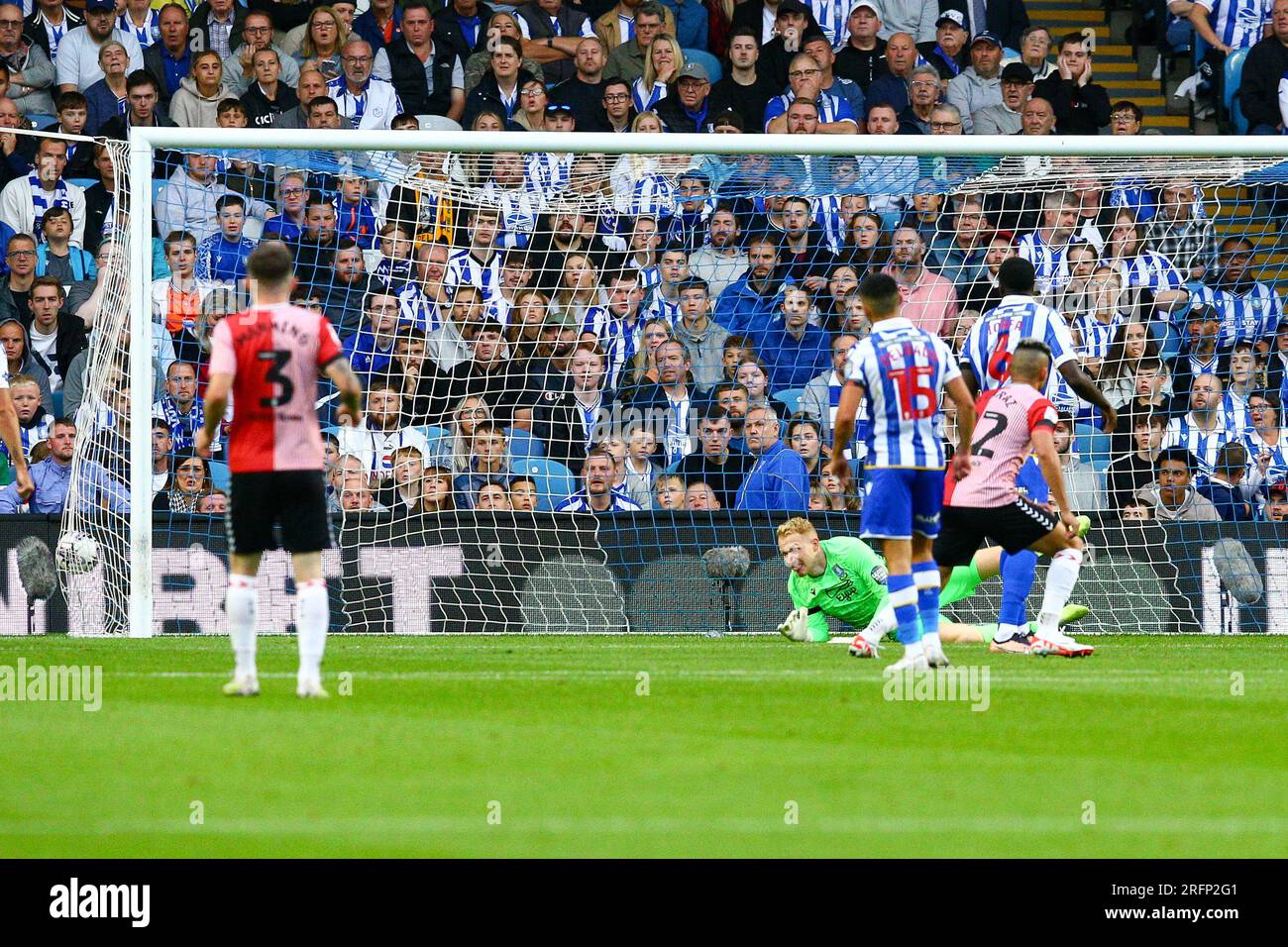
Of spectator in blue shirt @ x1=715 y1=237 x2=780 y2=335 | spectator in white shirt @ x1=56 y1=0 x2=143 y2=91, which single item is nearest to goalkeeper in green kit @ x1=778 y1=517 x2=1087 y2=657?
spectator in blue shirt @ x1=715 y1=237 x2=780 y2=335

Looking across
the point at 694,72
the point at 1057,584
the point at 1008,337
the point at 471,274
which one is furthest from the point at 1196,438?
the point at 694,72

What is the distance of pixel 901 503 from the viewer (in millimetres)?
9039

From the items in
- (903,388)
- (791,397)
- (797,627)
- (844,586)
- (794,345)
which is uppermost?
(794,345)

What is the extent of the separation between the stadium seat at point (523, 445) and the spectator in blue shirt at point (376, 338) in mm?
1126

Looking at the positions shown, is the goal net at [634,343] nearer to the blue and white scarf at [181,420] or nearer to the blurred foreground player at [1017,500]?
the blue and white scarf at [181,420]

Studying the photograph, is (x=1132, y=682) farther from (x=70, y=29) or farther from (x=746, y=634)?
(x=70, y=29)

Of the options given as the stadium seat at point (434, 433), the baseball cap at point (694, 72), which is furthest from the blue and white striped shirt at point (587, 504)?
the baseball cap at point (694, 72)

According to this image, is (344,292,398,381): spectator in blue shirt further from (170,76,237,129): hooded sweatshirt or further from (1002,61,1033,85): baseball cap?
(1002,61,1033,85): baseball cap

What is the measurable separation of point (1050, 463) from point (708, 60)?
9.04 m

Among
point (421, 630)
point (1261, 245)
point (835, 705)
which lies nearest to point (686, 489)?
point (421, 630)

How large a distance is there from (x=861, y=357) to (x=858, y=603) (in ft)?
11.8

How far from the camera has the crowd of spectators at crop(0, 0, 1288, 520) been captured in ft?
46.9

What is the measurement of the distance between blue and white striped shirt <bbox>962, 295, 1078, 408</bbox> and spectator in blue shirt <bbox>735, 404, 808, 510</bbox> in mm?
3016

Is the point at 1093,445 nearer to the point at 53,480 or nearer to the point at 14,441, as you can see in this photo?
the point at 53,480
